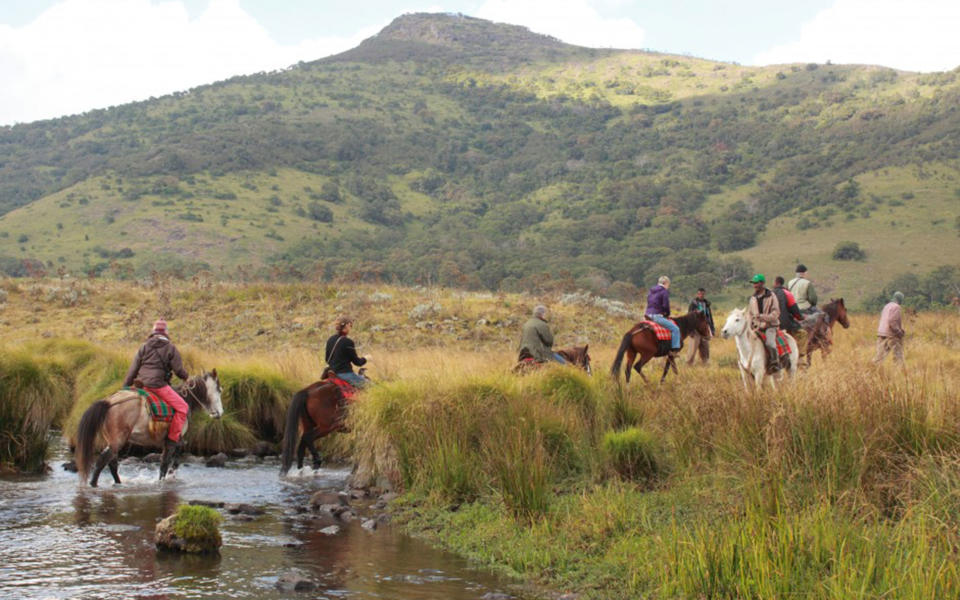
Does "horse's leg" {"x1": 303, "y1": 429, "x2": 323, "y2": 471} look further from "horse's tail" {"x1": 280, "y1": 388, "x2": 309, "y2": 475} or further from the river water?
the river water

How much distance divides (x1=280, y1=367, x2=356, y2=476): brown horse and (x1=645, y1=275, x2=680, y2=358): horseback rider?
7.91 meters

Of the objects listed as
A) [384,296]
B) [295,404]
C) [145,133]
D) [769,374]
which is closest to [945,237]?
[384,296]

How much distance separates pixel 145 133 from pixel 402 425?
6422 inches

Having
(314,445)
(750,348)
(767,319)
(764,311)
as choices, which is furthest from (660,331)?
(314,445)

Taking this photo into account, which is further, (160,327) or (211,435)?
(211,435)

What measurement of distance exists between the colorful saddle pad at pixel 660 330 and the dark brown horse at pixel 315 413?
7.57 m

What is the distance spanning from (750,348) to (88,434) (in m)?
11.1

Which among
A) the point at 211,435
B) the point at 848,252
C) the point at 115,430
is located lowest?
the point at 211,435

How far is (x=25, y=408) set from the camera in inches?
540

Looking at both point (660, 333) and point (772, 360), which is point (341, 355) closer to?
point (660, 333)

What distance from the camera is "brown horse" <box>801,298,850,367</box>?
19.0m

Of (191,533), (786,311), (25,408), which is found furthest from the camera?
(786,311)

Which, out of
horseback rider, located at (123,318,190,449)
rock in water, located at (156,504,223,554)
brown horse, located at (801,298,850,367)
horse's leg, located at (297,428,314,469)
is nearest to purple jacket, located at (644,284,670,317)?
brown horse, located at (801,298,850,367)

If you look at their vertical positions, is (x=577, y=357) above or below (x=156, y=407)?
above
